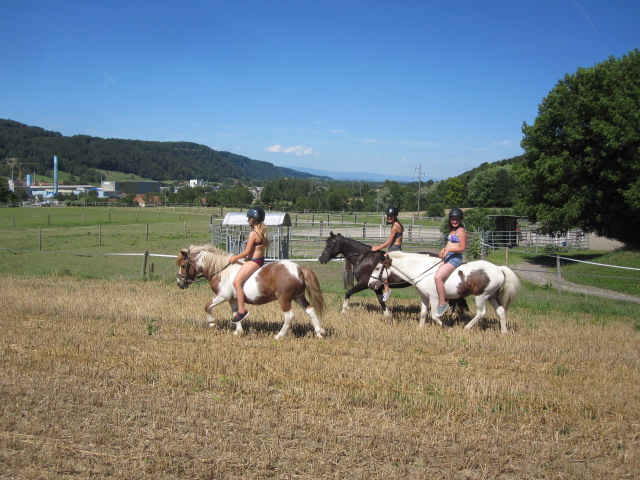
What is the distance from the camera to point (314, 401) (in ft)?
20.3

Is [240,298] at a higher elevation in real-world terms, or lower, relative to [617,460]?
higher

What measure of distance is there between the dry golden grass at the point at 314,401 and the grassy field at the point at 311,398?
2 cm

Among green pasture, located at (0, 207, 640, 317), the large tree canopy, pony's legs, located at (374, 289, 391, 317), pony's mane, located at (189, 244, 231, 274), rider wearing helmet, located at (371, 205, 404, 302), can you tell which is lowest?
green pasture, located at (0, 207, 640, 317)

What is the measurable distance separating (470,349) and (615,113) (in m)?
23.3

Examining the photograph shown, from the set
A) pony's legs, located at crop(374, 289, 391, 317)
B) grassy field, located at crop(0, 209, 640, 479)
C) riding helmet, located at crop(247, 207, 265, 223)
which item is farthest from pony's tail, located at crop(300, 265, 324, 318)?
pony's legs, located at crop(374, 289, 391, 317)

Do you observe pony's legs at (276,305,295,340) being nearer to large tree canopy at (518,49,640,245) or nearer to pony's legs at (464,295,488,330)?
pony's legs at (464,295,488,330)

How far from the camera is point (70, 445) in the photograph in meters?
4.88

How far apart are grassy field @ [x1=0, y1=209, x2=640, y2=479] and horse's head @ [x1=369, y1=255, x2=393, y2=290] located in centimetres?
78

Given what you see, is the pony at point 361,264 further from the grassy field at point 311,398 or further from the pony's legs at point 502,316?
the pony's legs at point 502,316

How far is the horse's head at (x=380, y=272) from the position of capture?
10967 millimetres

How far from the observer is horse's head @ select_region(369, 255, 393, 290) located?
1097 centimetres

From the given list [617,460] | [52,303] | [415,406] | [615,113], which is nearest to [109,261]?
[52,303]

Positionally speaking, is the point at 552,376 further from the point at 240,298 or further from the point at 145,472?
the point at 145,472

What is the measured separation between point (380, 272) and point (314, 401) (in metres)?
5.13
